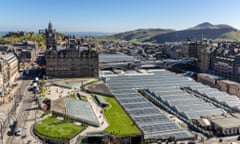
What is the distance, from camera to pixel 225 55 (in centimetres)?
11462

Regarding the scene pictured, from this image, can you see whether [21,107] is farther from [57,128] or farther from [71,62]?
[71,62]

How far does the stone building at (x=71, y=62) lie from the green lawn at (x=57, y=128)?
44247 mm

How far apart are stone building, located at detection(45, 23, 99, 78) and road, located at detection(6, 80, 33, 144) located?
12040 mm

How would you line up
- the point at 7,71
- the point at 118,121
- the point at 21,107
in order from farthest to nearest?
the point at 7,71 < the point at 21,107 < the point at 118,121

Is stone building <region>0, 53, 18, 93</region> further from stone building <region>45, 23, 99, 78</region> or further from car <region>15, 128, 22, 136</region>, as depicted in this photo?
car <region>15, 128, 22, 136</region>

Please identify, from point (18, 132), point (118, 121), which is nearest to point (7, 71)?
point (18, 132)

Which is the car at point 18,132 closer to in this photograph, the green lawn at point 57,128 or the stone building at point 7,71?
the green lawn at point 57,128

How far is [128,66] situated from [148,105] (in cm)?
5611

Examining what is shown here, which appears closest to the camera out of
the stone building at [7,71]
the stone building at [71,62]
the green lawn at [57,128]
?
the green lawn at [57,128]

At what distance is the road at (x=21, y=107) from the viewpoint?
52.3 m

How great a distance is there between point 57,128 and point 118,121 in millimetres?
12527

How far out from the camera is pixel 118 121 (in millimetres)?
62250

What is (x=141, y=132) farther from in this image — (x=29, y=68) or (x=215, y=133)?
(x=29, y=68)

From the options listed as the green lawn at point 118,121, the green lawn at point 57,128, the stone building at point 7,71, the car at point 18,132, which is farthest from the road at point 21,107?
the green lawn at point 118,121
